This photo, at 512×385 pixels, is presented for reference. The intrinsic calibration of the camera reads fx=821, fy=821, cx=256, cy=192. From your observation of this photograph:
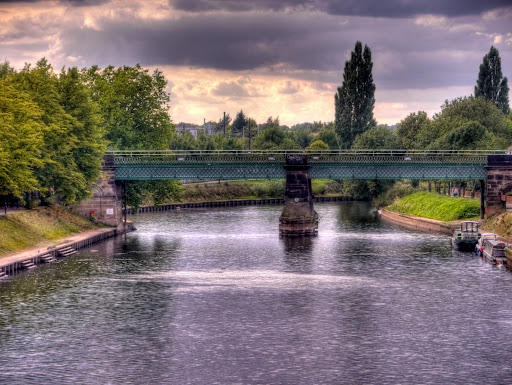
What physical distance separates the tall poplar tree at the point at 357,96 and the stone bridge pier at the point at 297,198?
7448 cm

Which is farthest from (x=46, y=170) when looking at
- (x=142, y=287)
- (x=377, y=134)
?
(x=377, y=134)

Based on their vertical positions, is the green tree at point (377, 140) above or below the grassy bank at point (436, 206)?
above

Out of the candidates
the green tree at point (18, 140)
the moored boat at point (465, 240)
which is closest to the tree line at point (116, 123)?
the green tree at point (18, 140)

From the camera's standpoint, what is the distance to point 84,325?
192ft

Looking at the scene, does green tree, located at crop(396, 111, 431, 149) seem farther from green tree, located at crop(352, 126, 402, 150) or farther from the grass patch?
the grass patch

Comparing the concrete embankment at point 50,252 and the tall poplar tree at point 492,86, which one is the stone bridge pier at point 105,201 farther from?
the tall poplar tree at point 492,86

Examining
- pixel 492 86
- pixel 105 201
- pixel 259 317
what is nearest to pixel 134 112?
pixel 105 201

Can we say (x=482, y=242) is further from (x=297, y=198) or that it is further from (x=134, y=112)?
(x=134, y=112)

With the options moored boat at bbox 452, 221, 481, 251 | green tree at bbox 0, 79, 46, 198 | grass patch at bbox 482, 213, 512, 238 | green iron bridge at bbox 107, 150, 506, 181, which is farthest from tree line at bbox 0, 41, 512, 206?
moored boat at bbox 452, 221, 481, 251

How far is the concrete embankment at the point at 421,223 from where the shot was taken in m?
120

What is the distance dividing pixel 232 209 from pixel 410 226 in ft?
168

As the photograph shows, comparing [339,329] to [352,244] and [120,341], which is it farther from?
[352,244]

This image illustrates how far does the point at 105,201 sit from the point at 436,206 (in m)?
54.7

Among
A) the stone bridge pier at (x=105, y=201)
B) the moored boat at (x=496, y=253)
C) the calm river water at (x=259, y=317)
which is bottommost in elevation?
the calm river water at (x=259, y=317)
